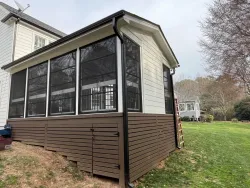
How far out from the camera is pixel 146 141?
17.1 feet

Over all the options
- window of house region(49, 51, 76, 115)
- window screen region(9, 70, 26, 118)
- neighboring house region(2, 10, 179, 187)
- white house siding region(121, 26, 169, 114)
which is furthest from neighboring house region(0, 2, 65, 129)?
white house siding region(121, 26, 169, 114)

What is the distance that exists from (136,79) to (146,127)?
4.71ft

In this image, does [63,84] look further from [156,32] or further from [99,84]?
[156,32]

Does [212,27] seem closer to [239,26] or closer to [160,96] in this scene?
[239,26]

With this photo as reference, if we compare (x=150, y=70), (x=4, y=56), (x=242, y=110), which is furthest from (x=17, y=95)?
(x=242, y=110)

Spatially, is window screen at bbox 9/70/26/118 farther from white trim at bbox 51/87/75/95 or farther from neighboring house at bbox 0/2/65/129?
white trim at bbox 51/87/75/95

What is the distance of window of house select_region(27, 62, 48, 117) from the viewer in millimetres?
6677

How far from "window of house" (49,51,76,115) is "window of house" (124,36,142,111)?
1750 millimetres

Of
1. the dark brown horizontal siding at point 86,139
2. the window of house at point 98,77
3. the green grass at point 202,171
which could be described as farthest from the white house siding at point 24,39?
the green grass at point 202,171

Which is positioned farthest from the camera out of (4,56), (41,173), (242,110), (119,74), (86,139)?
(242,110)

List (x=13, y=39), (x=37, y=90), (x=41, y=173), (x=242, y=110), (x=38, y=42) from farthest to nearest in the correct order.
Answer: (x=242, y=110) < (x=38, y=42) < (x=13, y=39) < (x=37, y=90) < (x=41, y=173)

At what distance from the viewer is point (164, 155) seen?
6621 mm

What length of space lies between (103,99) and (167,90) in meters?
4.16

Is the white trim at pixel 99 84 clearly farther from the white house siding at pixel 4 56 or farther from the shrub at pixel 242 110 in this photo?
the shrub at pixel 242 110
